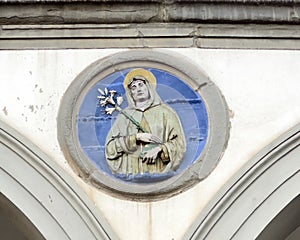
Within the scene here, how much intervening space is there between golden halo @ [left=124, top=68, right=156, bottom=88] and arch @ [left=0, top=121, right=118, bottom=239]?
1.65ft

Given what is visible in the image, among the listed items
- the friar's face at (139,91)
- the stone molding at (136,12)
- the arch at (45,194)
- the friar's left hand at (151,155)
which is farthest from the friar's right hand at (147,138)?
the stone molding at (136,12)

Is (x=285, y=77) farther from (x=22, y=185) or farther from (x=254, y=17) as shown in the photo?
(x=22, y=185)

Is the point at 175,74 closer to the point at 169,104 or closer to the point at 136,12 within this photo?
the point at 169,104

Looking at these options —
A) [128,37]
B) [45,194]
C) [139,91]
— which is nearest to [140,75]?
[139,91]

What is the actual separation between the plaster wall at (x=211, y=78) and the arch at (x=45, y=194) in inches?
2.1

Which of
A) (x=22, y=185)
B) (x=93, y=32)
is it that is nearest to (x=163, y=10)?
(x=93, y=32)

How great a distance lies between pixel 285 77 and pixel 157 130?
613 millimetres

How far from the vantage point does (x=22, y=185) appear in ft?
16.7

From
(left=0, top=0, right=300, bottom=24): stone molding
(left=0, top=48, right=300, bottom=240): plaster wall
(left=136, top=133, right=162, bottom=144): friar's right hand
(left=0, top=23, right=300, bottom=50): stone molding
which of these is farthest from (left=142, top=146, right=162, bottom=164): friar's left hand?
(left=0, top=0, right=300, bottom=24): stone molding

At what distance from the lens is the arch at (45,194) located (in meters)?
5.02

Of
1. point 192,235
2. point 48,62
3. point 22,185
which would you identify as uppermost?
point 48,62

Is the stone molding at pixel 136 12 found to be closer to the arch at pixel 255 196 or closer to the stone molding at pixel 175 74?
the stone molding at pixel 175 74

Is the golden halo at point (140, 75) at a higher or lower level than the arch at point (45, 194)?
higher

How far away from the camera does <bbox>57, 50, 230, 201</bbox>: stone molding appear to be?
5.09m
